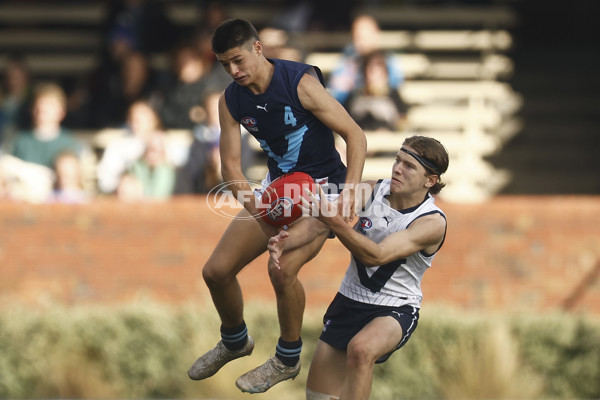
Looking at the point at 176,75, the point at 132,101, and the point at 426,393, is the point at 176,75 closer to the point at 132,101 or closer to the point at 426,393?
the point at 132,101

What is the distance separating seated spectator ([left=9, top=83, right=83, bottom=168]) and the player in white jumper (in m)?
5.75

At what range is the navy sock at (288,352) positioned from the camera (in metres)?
6.40

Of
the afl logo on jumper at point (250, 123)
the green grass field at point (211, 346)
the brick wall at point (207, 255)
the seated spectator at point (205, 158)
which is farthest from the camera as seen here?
the brick wall at point (207, 255)

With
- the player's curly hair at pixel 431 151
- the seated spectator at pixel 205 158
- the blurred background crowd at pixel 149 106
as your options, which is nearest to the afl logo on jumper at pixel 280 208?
the player's curly hair at pixel 431 151

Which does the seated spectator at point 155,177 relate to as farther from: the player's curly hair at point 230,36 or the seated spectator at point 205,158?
the player's curly hair at point 230,36

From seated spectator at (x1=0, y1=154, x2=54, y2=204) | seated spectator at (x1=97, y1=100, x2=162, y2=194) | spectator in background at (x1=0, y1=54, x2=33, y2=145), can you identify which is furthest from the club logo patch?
spectator in background at (x1=0, y1=54, x2=33, y2=145)

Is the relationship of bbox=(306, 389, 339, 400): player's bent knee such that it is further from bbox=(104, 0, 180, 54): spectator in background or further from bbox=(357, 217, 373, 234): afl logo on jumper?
bbox=(104, 0, 180, 54): spectator in background

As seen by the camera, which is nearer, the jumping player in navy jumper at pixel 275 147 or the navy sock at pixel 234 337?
the jumping player in navy jumper at pixel 275 147

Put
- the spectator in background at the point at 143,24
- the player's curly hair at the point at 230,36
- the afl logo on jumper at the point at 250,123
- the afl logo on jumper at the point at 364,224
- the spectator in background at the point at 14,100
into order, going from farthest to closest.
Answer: the spectator in background at the point at 143,24, the spectator in background at the point at 14,100, the afl logo on jumper at the point at 364,224, the afl logo on jumper at the point at 250,123, the player's curly hair at the point at 230,36

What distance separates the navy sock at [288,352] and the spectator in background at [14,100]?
663 cm

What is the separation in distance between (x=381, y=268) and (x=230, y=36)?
1.67 meters

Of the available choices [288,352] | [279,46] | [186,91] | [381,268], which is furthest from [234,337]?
[186,91]

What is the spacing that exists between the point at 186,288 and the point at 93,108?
9.20 feet

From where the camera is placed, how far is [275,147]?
616cm
